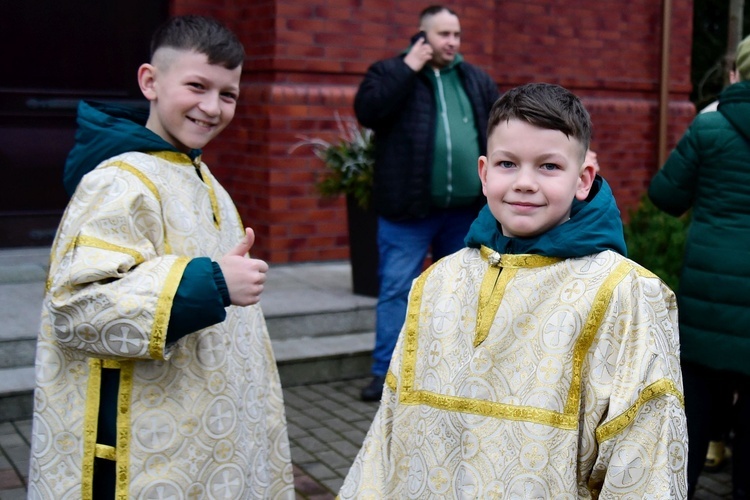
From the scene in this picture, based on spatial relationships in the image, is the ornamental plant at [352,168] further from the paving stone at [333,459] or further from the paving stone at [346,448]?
the paving stone at [333,459]

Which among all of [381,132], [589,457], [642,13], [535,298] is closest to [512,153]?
[535,298]

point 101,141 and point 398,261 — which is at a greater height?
point 101,141

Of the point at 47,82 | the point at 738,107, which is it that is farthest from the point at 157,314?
the point at 47,82

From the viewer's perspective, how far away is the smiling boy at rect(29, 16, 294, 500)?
2.12 m

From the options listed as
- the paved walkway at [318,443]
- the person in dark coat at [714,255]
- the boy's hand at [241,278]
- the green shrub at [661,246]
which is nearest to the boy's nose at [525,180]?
the boy's hand at [241,278]

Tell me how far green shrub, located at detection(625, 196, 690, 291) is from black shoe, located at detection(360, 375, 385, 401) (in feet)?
4.94

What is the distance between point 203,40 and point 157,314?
Result: 752 mm

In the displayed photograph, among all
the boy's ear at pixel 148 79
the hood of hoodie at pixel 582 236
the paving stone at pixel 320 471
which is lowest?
the paving stone at pixel 320 471

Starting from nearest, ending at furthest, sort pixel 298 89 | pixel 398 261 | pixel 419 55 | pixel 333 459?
1. pixel 333 459
2. pixel 419 55
3. pixel 398 261
4. pixel 298 89

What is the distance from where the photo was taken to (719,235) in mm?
3521

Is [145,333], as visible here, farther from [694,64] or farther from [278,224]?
[694,64]

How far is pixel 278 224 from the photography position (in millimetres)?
7062

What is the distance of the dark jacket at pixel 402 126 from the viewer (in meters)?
5.02

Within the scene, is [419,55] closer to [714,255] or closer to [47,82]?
[714,255]
